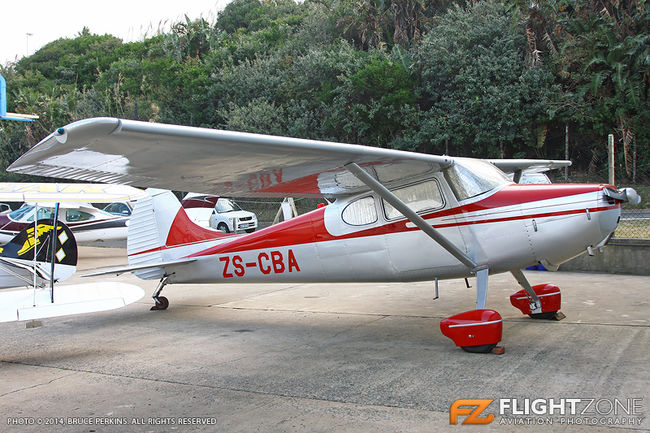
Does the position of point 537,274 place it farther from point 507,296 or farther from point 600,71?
point 600,71

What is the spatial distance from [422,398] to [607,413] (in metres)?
1.36

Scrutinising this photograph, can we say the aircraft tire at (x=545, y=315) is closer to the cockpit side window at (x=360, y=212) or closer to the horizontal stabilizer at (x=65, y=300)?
the cockpit side window at (x=360, y=212)

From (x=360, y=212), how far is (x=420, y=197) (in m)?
0.83

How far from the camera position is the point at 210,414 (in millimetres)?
4523

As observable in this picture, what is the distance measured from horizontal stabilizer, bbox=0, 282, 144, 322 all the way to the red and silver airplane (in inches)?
57.2

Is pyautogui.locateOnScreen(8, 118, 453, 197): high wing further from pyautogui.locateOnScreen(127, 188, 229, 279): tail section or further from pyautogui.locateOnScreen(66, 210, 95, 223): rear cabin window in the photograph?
pyautogui.locateOnScreen(66, 210, 95, 223): rear cabin window

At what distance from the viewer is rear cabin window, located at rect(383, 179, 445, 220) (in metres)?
6.51

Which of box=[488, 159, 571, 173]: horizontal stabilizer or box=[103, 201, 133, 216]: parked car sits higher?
box=[488, 159, 571, 173]: horizontal stabilizer

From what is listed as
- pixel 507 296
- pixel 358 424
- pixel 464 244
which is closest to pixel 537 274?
pixel 507 296

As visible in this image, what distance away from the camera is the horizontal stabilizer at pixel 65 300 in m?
6.12

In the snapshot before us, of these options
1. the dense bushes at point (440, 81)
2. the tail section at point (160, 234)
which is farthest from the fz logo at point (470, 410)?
the dense bushes at point (440, 81)

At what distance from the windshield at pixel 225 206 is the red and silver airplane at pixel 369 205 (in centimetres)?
1754

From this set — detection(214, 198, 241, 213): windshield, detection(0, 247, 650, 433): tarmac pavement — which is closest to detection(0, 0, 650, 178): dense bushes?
detection(214, 198, 241, 213): windshield

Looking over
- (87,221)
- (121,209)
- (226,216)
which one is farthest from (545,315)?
(226,216)
